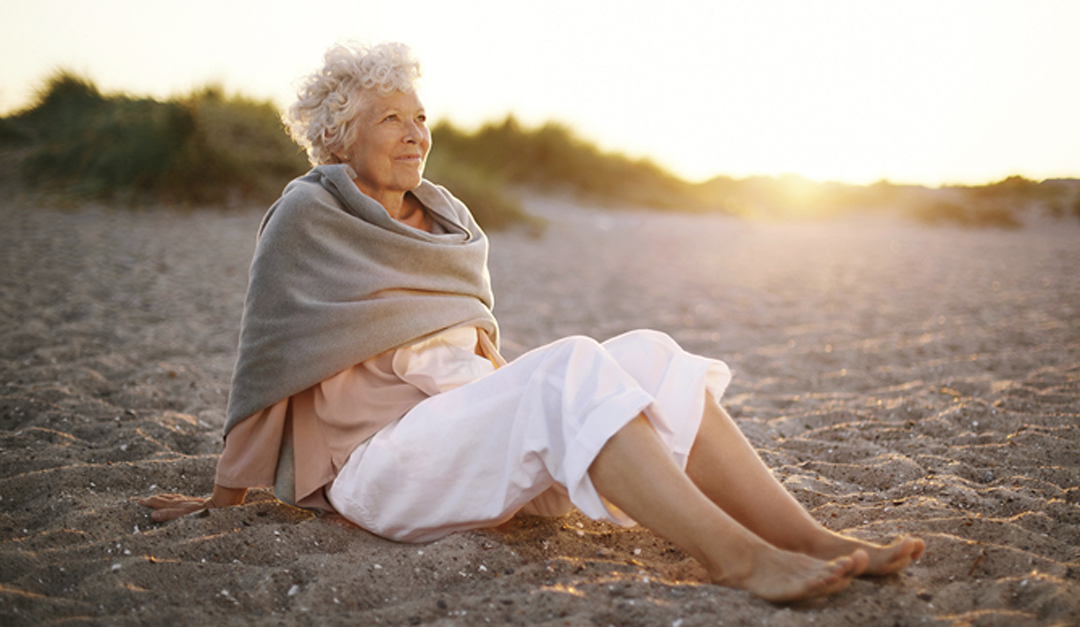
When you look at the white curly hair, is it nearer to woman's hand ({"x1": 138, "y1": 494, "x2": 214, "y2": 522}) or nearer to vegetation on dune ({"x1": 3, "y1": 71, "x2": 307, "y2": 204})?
woman's hand ({"x1": 138, "y1": 494, "x2": 214, "y2": 522})

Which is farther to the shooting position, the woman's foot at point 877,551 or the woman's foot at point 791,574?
the woman's foot at point 877,551

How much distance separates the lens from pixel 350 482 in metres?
2.14

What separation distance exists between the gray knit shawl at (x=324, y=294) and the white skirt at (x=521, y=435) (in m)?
0.28

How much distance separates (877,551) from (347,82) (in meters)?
2.10


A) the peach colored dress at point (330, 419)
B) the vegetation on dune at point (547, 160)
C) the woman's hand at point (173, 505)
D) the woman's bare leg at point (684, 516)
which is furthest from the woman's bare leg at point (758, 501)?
the vegetation on dune at point (547, 160)

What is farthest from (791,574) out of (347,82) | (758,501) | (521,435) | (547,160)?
(547,160)

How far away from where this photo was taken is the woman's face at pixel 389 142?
7.86 feet

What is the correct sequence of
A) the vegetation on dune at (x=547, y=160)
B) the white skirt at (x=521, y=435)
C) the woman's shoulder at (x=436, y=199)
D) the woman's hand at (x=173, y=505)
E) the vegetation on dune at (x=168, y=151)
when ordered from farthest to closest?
the vegetation on dune at (x=547, y=160), the vegetation on dune at (x=168, y=151), the woman's shoulder at (x=436, y=199), the woman's hand at (x=173, y=505), the white skirt at (x=521, y=435)

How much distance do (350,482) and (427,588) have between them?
1.38 ft

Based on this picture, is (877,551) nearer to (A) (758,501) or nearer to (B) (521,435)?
(A) (758,501)

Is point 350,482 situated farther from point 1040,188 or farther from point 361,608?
point 1040,188

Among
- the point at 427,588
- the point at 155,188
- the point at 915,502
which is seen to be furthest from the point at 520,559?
the point at 155,188

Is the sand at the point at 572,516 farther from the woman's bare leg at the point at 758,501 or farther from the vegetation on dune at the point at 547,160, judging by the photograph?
the vegetation on dune at the point at 547,160

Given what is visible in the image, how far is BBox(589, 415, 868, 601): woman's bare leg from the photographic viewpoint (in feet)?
5.56
